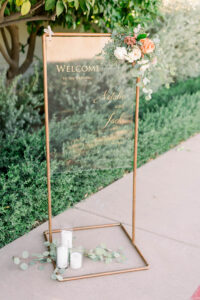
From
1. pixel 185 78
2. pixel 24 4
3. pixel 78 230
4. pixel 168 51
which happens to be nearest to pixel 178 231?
pixel 78 230

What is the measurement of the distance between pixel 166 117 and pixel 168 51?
116 inches

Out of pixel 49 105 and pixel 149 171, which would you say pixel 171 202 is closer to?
pixel 149 171

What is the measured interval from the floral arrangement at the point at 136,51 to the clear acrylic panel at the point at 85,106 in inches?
5.8

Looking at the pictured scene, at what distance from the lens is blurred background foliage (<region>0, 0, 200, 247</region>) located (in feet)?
10.1

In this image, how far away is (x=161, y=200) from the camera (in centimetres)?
395

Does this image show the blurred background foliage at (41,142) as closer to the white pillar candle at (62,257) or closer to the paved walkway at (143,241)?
the paved walkway at (143,241)

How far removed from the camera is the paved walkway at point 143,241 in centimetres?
252

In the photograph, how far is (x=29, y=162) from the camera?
3316 mm

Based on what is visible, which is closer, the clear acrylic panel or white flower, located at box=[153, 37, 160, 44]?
white flower, located at box=[153, 37, 160, 44]

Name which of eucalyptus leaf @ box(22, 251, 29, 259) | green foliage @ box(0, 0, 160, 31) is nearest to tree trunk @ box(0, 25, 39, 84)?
green foliage @ box(0, 0, 160, 31)

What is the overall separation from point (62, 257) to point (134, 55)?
60.5 inches

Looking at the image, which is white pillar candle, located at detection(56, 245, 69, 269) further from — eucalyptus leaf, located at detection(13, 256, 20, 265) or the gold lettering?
the gold lettering

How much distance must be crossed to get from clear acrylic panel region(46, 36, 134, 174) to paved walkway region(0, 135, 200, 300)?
656mm

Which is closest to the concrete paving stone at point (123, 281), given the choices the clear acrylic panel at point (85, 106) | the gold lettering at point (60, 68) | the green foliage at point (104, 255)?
the green foliage at point (104, 255)
